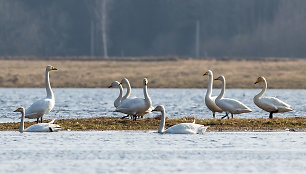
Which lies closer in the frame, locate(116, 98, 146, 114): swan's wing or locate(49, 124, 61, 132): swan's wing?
locate(49, 124, 61, 132): swan's wing

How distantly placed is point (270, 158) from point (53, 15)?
3160 inches

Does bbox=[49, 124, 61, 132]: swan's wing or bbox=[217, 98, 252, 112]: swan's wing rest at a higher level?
bbox=[217, 98, 252, 112]: swan's wing

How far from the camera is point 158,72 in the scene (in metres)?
60.2

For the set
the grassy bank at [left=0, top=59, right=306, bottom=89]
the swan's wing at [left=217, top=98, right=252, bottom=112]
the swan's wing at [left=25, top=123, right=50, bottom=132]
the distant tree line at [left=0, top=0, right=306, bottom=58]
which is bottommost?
the swan's wing at [left=25, top=123, right=50, bottom=132]

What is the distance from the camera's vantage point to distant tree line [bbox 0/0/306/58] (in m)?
89.9

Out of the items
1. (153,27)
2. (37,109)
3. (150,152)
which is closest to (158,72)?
(153,27)

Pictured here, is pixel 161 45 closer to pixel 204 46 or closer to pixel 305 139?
pixel 204 46

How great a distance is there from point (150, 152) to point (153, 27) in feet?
255

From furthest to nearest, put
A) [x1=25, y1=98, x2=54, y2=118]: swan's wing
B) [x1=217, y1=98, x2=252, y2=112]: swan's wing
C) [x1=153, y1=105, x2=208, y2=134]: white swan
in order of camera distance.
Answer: [x1=217, y1=98, x2=252, y2=112]: swan's wing → [x1=25, y1=98, x2=54, y2=118]: swan's wing → [x1=153, y1=105, x2=208, y2=134]: white swan

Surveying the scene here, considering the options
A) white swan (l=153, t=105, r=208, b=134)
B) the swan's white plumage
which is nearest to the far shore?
the swan's white plumage

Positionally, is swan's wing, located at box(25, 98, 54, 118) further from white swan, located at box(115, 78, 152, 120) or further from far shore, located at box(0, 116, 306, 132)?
white swan, located at box(115, 78, 152, 120)

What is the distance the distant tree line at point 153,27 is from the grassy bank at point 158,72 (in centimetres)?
2332

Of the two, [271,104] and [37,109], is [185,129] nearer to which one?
[37,109]

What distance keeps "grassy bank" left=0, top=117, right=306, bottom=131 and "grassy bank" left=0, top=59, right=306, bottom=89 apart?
3093 centimetres
